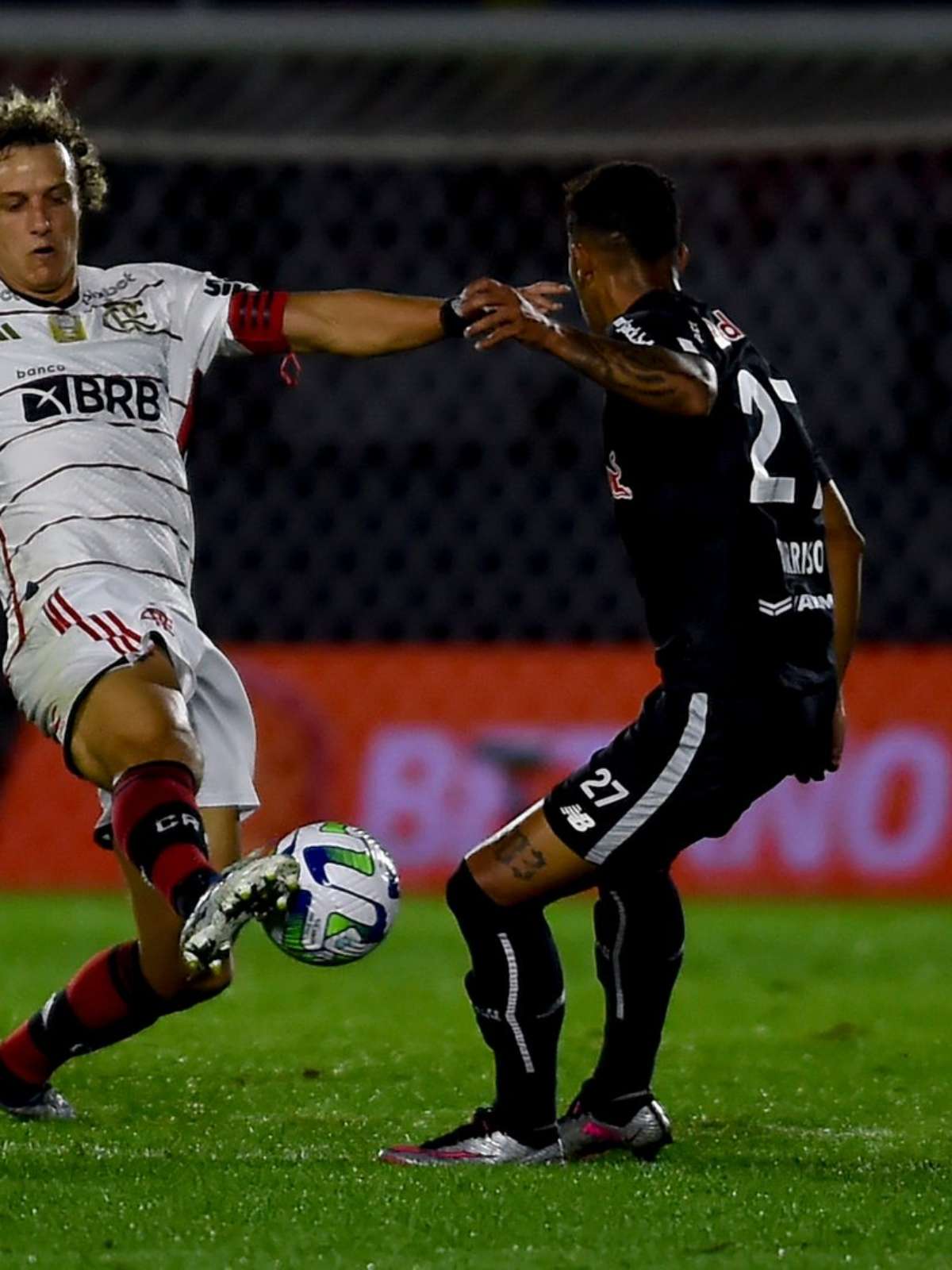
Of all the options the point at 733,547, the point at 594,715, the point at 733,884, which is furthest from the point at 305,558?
the point at 733,547

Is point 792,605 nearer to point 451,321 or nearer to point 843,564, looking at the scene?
point 843,564

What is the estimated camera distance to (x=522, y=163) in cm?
1035

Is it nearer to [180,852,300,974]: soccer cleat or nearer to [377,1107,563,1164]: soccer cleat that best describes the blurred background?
[377,1107,563,1164]: soccer cleat

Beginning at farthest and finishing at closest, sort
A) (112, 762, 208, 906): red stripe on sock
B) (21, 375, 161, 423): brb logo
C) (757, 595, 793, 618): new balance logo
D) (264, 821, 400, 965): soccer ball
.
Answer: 1. (21, 375, 161, 423): brb logo
2. (757, 595, 793, 618): new balance logo
3. (112, 762, 208, 906): red stripe on sock
4. (264, 821, 400, 965): soccer ball

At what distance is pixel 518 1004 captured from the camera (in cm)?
461

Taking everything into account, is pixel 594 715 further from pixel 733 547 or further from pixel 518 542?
pixel 733 547

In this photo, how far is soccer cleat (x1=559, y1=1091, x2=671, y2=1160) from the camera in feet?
15.5

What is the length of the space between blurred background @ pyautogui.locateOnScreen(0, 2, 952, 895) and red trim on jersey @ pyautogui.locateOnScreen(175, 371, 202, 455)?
3.74 metres

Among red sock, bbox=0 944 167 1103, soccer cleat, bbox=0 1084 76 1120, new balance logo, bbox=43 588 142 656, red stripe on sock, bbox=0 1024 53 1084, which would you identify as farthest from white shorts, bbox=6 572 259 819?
soccer cleat, bbox=0 1084 76 1120

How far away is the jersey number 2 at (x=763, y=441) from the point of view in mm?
4629

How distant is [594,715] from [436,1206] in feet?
17.1

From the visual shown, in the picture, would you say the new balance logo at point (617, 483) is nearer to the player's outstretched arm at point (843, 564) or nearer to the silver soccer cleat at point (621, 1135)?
the player's outstretched arm at point (843, 564)

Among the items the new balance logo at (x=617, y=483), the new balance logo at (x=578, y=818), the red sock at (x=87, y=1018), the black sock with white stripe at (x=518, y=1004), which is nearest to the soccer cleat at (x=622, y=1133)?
the black sock with white stripe at (x=518, y=1004)

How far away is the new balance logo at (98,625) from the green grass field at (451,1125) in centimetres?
97
